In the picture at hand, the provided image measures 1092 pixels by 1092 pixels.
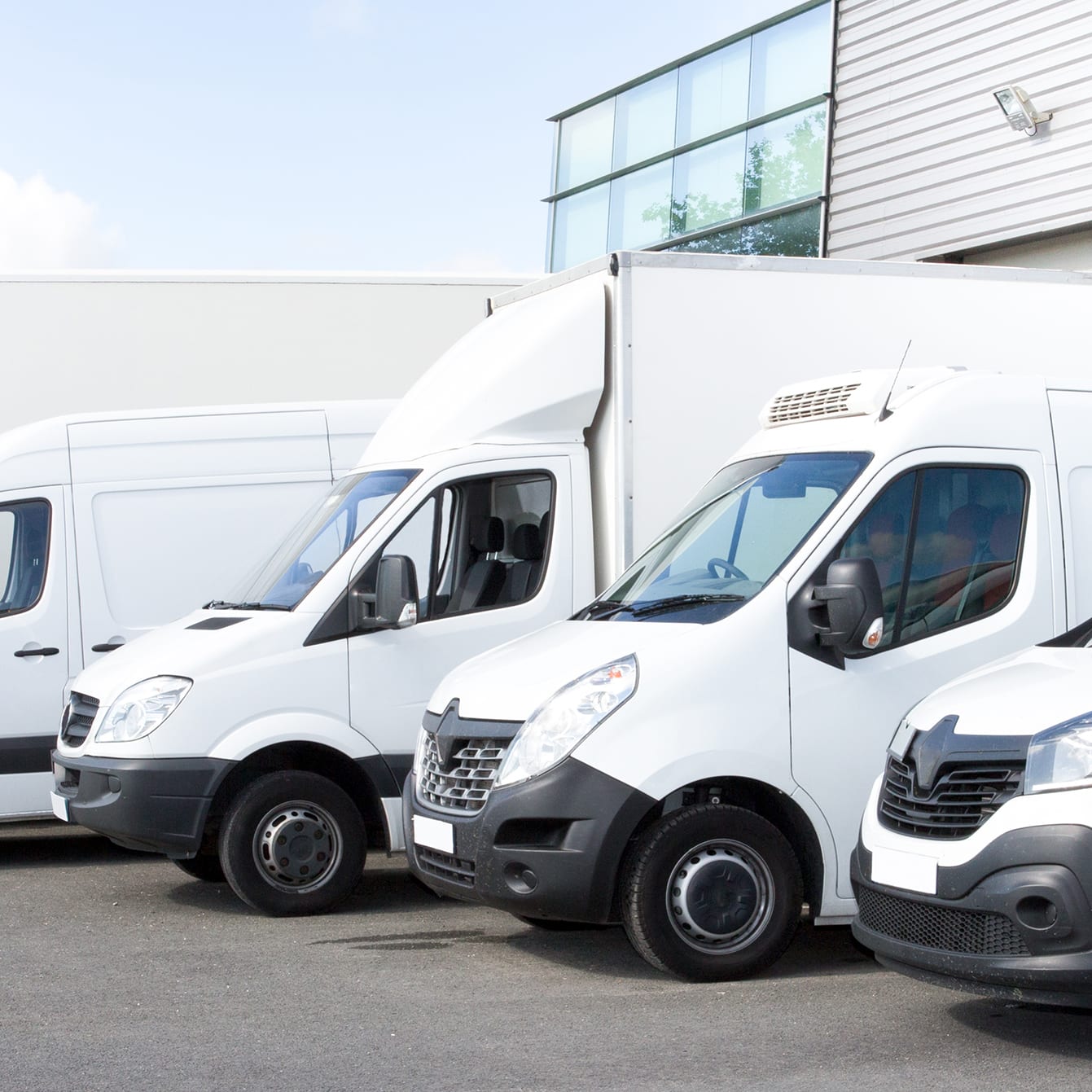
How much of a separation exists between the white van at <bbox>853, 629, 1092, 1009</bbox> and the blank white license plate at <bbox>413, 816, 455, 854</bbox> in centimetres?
163

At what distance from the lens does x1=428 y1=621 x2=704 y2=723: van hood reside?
624 cm

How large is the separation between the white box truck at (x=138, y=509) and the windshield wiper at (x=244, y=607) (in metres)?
1.32

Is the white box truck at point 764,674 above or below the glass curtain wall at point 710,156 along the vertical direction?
below

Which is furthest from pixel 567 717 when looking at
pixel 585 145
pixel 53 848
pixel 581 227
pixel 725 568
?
pixel 585 145

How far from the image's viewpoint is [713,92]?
18828 millimetres

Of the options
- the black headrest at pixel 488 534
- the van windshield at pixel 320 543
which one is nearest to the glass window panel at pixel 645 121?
the van windshield at pixel 320 543

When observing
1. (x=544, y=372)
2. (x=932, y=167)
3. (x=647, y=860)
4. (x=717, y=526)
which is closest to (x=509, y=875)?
(x=647, y=860)

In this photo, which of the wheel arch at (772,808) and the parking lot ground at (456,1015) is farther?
the wheel arch at (772,808)

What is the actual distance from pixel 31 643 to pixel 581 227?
13154 millimetres

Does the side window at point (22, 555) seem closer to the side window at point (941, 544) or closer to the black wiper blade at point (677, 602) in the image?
the black wiper blade at point (677, 602)

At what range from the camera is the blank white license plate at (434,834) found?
254 inches

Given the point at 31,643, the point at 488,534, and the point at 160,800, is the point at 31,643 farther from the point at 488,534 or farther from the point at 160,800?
the point at 488,534

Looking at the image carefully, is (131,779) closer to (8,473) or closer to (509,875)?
(509,875)

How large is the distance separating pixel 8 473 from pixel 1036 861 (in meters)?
7.00
